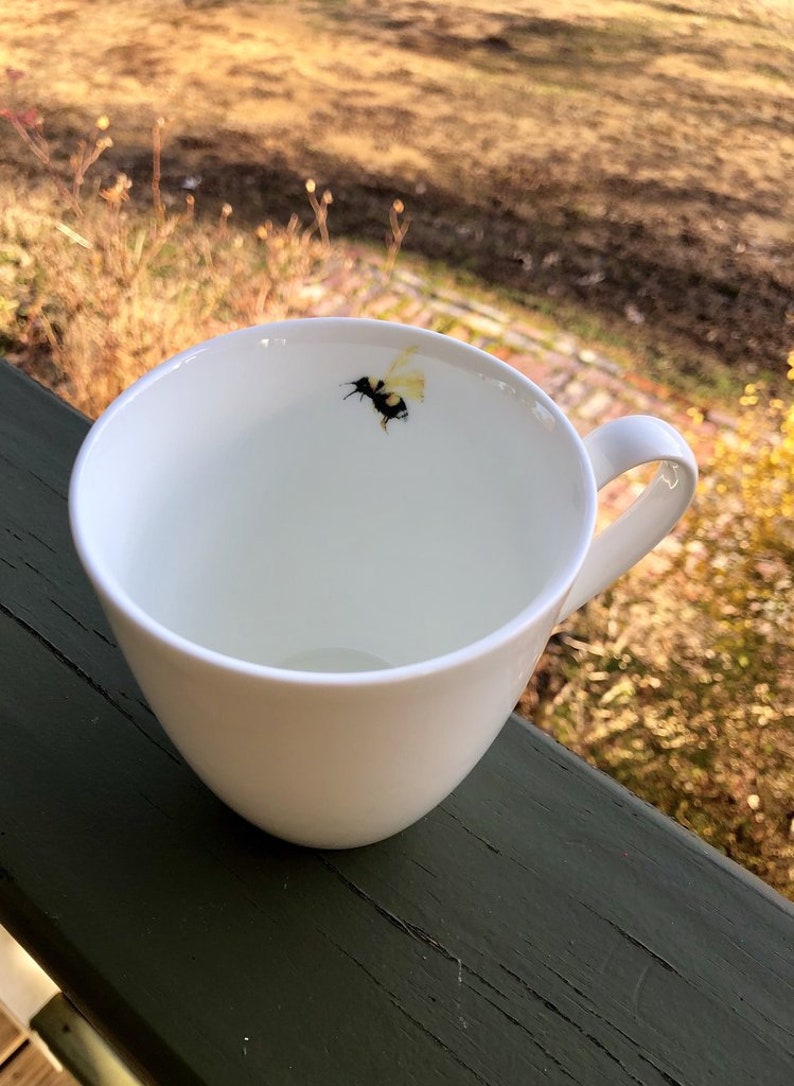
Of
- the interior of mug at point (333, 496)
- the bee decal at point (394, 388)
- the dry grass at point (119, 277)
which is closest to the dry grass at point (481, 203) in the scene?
the dry grass at point (119, 277)

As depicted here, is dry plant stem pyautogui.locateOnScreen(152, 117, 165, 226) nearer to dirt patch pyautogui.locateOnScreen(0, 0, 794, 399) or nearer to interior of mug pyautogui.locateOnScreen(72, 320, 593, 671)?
dirt patch pyautogui.locateOnScreen(0, 0, 794, 399)

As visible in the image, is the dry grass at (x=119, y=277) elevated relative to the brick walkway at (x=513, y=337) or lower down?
elevated

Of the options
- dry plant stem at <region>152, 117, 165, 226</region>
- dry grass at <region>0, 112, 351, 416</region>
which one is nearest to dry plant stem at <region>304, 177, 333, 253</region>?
dry grass at <region>0, 112, 351, 416</region>

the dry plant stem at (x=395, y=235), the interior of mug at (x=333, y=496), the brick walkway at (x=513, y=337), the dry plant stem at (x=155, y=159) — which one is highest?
the interior of mug at (x=333, y=496)

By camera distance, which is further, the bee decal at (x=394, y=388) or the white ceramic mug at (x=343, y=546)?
the bee decal at (x=394, y=388)

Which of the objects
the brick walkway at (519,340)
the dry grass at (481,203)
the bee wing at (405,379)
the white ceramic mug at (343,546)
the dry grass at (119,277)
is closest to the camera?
the white ceramic mug at (343,546)

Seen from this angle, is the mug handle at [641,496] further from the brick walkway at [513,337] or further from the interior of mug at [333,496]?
the brick walkway at [513,337]

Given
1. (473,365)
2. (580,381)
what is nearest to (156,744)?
(473,365)

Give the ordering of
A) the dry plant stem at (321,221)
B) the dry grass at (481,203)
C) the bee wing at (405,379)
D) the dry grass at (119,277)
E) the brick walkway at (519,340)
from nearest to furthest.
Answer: the bee wing at (405,379)
the dry grass at (481,203)
the dry grass at (119,277)
the brick walkway at (519,340)
the dry plant stem at (321,221)
